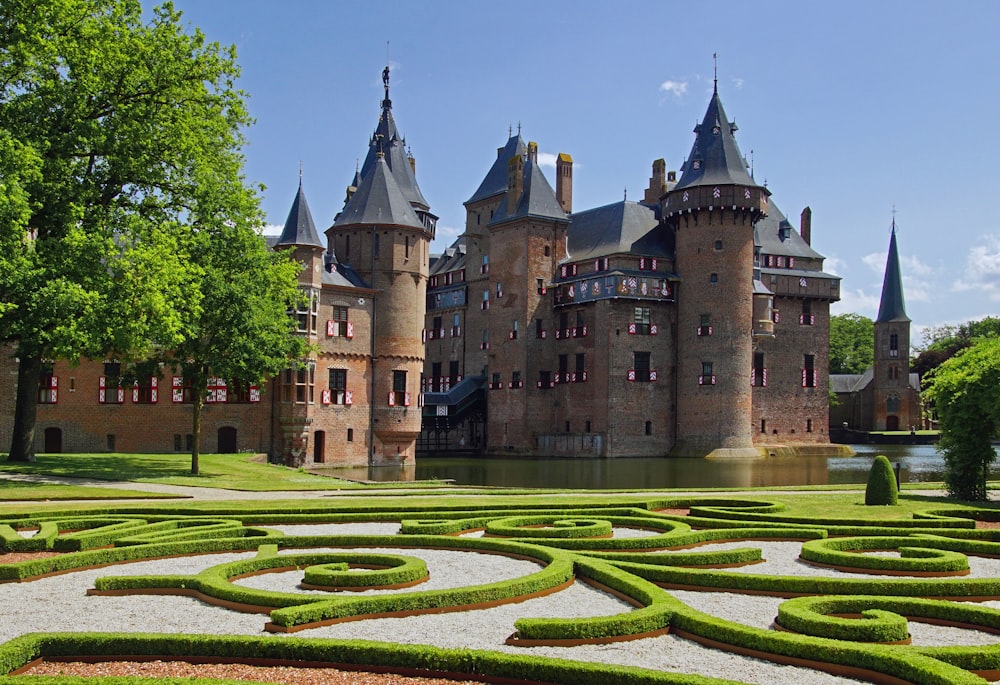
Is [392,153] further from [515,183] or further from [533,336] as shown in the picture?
[533,336]

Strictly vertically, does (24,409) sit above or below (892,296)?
below

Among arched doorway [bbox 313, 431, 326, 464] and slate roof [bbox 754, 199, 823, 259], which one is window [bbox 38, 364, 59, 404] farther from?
slate roof [bbox 754, 199, 823, 259]

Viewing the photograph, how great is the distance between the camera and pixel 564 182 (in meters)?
65.9

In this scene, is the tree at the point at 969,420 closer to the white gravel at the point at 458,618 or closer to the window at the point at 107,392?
the white gravel at the point at 458,618

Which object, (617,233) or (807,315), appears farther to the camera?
(807,315)

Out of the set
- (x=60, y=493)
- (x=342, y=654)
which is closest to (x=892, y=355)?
(x=60, y=493)

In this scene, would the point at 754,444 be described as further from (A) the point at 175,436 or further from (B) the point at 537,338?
(A) the point at 175,436

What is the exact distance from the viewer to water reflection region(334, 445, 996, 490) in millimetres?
34781

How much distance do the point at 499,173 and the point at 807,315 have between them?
23.9 metres

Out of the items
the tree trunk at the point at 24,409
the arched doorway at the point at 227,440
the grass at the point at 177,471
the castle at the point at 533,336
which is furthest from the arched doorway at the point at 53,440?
the tree trunk at the point at 24,409

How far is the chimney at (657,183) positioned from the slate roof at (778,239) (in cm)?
690

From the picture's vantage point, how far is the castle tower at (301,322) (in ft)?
133

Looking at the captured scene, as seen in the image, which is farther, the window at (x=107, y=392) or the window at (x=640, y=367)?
the window at (x=640, y=367)

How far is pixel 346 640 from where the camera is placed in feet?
22.7
